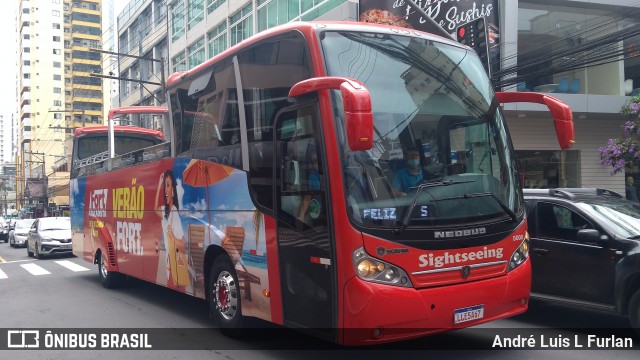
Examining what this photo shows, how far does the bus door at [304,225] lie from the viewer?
17.3 feet

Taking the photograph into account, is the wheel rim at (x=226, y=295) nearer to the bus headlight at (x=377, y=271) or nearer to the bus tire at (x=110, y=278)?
the bus headlight at (x=377, y=271)

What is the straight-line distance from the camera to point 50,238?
21172mm

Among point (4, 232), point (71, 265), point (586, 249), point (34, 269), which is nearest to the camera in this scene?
point (586, 249)

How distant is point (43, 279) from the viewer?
48.1 ft

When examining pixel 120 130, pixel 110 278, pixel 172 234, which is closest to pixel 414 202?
pixel 172 234

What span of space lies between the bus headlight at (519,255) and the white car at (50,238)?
1912 cm

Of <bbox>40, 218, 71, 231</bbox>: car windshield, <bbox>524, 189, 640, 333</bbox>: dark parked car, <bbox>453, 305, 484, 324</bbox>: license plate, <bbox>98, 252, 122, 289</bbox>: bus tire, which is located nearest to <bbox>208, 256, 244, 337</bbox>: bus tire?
<bbox>453, 305, 484, 324</bbox>: license plate

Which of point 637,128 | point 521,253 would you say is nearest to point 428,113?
Result: point 521,253

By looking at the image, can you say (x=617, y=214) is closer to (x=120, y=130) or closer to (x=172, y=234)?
(x=172, y=234)

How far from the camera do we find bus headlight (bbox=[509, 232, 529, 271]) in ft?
19.0

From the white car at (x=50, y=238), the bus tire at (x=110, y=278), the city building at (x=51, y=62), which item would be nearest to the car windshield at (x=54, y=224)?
the white car at (x=50, y=238)

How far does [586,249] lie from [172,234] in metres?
5.74

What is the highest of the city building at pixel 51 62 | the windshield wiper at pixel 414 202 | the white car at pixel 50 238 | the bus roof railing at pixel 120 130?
the city building at pixel 51 62

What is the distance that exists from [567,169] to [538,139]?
5.56 feet
